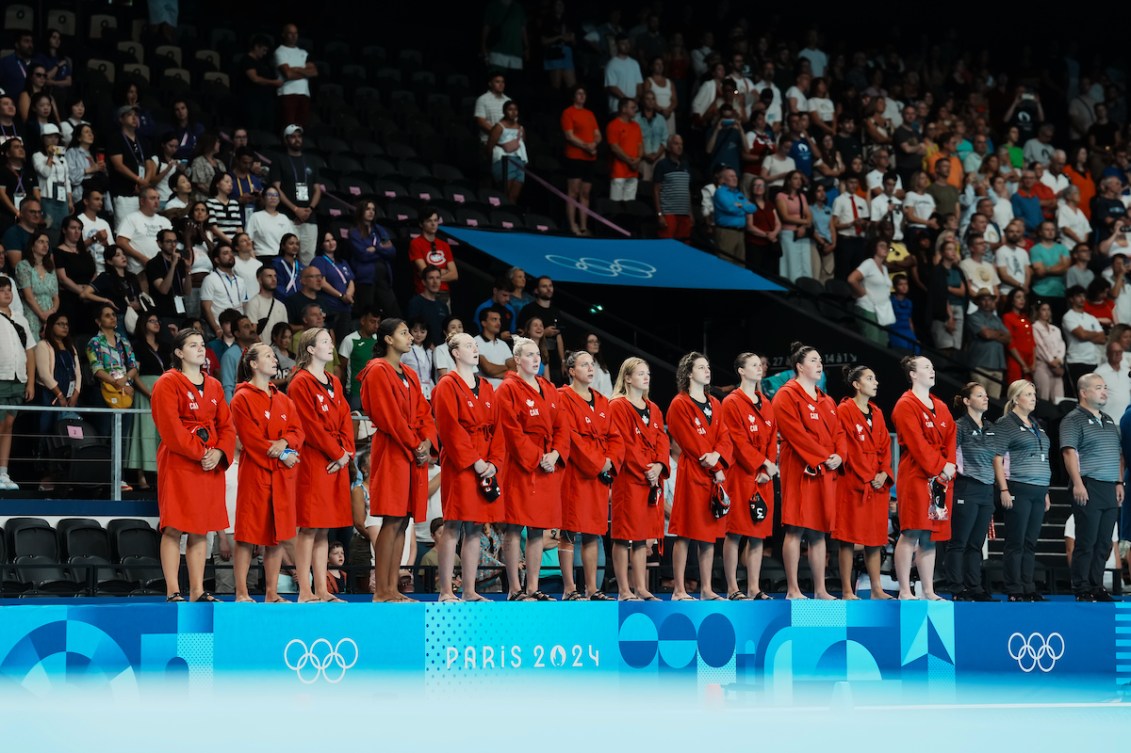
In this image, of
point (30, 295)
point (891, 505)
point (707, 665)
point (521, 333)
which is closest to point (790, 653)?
point (707, 665)

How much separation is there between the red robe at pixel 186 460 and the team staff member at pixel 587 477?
2.31m

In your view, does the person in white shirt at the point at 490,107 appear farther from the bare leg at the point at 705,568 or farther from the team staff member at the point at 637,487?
the bare leg at the point at 705,568

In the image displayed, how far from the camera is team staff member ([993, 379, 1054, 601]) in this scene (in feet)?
39.6

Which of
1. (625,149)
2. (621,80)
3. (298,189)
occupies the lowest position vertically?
(298,189)

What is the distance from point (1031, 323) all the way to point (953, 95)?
5.89 m

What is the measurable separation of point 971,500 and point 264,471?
523 centimetres

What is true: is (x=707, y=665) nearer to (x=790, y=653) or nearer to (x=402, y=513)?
(x=790, y=653)

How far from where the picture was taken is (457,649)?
990cm

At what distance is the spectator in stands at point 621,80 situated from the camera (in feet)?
62.4

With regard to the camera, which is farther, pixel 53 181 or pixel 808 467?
pixel 53 181

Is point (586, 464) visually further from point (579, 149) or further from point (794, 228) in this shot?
point (579, 149)

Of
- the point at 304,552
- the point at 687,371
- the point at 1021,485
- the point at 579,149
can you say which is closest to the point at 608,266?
the point at 579,149

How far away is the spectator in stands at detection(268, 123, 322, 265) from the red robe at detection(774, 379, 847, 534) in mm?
5348

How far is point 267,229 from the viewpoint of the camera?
14.7m
